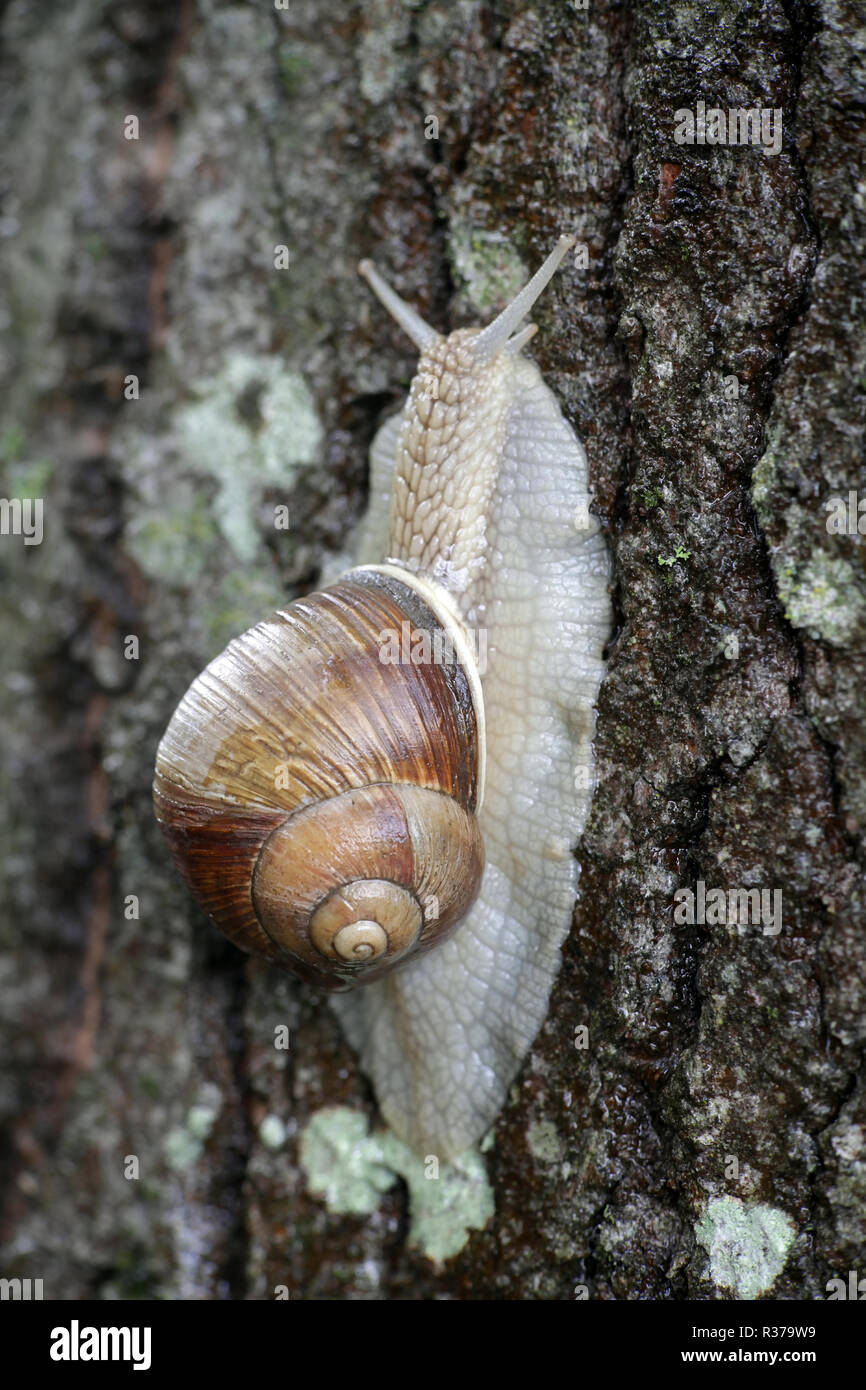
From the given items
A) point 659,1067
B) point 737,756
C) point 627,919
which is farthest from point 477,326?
point 659,1067

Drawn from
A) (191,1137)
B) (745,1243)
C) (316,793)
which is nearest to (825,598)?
(316,793)

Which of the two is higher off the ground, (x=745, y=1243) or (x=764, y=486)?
(x=764, y=486)

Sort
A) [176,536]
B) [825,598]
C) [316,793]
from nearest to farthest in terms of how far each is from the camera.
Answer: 1. [825,598]
2. [316,793]
3. [176,536]

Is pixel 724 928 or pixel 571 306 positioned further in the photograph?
pixel 571 306

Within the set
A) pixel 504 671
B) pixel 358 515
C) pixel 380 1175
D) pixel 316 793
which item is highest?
pixel 358 515

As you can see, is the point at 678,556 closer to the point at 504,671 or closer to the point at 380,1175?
the point at 504,671

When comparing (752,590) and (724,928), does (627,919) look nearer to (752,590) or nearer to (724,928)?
(724,928)

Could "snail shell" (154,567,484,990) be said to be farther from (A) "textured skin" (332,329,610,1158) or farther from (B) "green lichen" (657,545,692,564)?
(B) "green lichen" (657,545,692,564)
